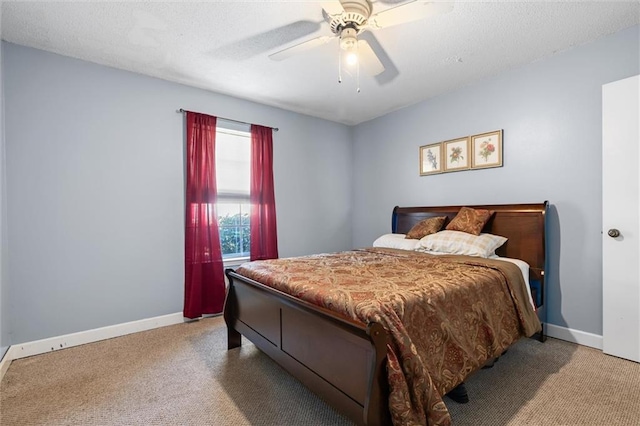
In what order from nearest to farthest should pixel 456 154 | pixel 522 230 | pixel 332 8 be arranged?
pixel 332 8 < pixel 522 230 < pixel 456 154

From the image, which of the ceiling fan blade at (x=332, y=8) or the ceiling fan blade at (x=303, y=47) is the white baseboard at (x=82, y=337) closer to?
the ceiling fan blade at (x=303, y=47)

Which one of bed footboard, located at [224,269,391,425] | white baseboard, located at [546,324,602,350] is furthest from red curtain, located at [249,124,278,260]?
white baseboard, located at [546,324,602,350]

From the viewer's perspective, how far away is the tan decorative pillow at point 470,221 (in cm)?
299

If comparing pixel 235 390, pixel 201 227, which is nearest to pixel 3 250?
pixel 201 227

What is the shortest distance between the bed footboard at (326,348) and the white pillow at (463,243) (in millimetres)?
1768

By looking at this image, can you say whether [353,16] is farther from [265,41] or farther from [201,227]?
[201,227]

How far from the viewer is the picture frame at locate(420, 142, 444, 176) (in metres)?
3.69

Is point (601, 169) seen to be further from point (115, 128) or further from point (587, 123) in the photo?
point (115, 128)

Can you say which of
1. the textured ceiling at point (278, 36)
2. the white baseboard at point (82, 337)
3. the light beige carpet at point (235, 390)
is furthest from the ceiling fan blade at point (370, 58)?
the white baseboard at point (82, 337)

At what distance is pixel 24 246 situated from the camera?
253 centimetres

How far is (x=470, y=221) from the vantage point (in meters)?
3.04

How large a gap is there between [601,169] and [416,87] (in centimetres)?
191

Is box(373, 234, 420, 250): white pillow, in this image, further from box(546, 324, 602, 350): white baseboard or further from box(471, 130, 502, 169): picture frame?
box(546, 324, 602, 350): white baseboard

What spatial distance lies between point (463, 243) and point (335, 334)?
6.13 ft
